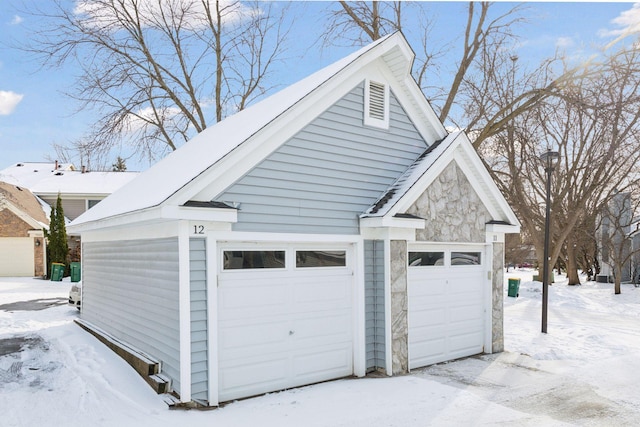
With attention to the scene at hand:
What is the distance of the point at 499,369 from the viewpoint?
8.05m

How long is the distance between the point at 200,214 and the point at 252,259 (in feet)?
3.64

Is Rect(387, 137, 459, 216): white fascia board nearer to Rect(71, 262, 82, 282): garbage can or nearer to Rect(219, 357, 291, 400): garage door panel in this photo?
Rect(219, 357, 291, 400): garage door panel

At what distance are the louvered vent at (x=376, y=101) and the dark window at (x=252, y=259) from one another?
9.92 feet

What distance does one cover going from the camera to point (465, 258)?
897 centimetres

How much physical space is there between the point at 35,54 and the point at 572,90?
61.6 feet

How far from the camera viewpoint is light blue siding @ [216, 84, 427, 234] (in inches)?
258

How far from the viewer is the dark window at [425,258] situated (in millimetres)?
8078

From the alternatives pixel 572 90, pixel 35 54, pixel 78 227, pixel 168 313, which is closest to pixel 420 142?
pixel 168 313

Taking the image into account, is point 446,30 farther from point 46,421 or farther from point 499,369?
point 46,421

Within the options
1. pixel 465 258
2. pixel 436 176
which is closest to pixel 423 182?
pixel 436 176

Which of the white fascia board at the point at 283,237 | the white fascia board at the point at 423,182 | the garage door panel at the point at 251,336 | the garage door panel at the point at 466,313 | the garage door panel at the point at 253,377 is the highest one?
the white fascia board at the point at 423,182

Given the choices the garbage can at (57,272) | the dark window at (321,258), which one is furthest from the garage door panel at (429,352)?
the garbage can at (57,272)

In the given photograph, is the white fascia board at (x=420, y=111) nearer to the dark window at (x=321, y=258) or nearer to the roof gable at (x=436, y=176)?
the roof gable at (x=436, y=176)

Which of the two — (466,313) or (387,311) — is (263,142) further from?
(466,313)
